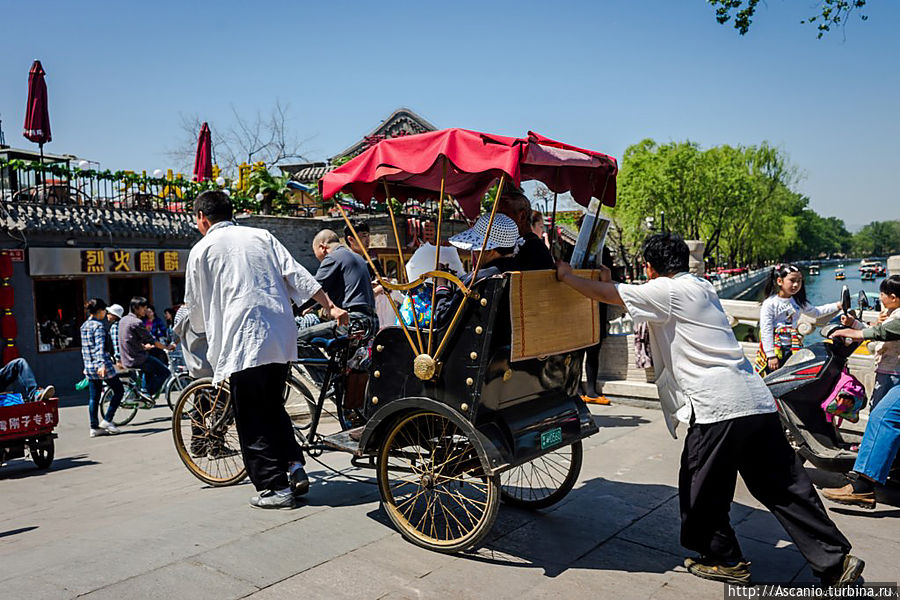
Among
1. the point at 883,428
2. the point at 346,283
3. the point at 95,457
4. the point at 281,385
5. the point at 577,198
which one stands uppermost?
the point at 577,198

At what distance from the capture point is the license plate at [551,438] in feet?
13.0

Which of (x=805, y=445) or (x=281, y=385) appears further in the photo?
(x=805, y=445)

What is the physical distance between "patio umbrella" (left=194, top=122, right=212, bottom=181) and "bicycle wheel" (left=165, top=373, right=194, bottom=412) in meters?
8.13

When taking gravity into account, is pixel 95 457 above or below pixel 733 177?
below

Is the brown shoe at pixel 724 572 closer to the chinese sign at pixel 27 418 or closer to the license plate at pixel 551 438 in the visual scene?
the license plate at pixel 551 438

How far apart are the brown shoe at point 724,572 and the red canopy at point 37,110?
15190 mm

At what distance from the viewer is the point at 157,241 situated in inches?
648

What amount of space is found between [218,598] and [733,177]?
51.7 meters

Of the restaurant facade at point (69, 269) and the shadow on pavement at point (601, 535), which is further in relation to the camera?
the restaurant facade at point (69, 269)

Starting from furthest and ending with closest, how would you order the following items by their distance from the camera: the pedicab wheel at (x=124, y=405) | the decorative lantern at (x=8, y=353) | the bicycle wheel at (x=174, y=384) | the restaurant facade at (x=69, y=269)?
1. the restaurant facade at (x=69, y=269)
2. the decorative lantern at (x=8, y=353)
3. the bicycle wheel at (x=174, y=384)
4. the pedicab wheel at (x=124, y=405)

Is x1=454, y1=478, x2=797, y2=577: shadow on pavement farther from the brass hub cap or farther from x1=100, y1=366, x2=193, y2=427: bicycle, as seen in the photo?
x1=100, y1=366, x2=193, y2=427: bicycle

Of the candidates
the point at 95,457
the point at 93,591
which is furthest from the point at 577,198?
the point at 95,457

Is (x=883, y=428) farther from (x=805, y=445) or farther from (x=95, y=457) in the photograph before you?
(x=95, y=457)

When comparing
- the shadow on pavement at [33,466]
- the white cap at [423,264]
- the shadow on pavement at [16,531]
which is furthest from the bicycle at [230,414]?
the shadow on pavement at [33,466]
